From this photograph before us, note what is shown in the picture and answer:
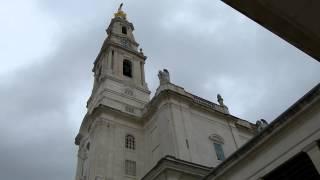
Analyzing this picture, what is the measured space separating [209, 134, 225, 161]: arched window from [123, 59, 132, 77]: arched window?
13.8 metres

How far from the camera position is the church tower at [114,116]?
26938 millimetres

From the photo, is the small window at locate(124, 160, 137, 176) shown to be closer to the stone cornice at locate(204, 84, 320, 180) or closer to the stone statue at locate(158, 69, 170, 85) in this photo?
the stone statue at locate(158, 69, 170, 85)

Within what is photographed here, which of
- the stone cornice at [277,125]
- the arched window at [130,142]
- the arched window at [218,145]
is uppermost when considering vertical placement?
the arched window at [130,142]

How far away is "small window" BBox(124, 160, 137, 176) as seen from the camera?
2682cm

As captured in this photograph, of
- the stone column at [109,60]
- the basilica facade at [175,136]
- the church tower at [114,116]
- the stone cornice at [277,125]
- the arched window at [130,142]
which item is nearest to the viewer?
the stone cornice at [277,125]

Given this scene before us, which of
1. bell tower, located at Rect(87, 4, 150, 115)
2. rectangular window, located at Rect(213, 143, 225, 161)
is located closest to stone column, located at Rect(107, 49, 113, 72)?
bell tower, located at Rect(87, 4, 150, 115)

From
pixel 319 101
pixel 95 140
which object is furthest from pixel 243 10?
pixel 95 140

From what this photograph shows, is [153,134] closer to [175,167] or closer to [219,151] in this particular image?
[219,151]

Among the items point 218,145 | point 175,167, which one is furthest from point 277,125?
point 218,145

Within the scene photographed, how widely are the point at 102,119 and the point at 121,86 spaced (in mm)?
6254

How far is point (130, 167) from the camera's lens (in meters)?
27.2

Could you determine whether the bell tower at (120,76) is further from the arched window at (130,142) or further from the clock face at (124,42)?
the arched window at (130,142)

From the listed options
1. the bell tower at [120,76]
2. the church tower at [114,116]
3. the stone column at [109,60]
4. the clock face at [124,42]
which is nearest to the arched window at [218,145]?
the church tower at [114,116]

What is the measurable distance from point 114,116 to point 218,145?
9.28 metres
